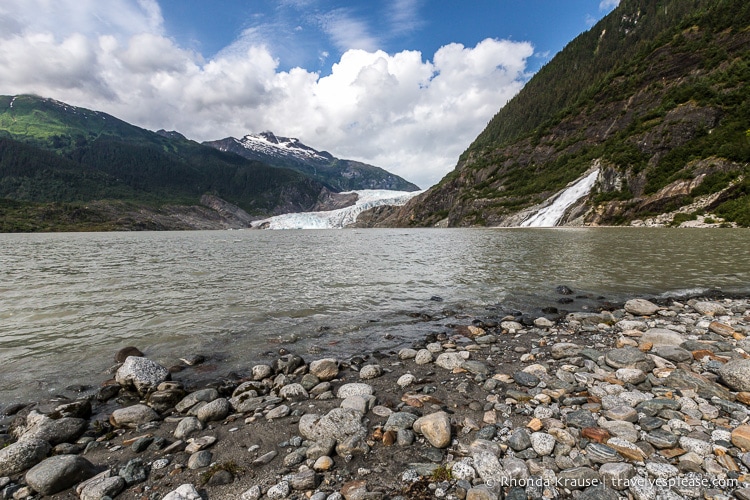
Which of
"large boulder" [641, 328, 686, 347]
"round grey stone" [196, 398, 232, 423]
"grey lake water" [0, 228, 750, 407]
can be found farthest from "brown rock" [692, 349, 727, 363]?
"round grey stone" [196, 398, 232, 423]

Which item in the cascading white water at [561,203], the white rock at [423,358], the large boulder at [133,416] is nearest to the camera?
the large boulder at [133,416]

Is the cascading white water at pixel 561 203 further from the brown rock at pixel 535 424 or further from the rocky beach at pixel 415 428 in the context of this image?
the brown rock at pixel 535 424

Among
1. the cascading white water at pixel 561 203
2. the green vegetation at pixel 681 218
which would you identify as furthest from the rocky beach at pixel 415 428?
the cascading white water at pixel 561 203

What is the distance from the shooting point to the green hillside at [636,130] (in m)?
59.4

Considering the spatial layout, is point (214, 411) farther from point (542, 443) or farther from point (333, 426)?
point (542, 443)

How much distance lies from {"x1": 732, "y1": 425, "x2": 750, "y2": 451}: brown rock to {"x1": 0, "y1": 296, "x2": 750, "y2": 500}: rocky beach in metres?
0.01

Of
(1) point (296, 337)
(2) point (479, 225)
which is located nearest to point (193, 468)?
(1) point (296, 337)

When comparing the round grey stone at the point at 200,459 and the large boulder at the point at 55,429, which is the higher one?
the round grey stone at the point at 200,459

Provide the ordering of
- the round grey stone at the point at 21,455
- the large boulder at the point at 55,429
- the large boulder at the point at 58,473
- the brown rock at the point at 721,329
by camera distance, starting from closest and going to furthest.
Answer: the large boulder at the point at 58,473 → the round grey stone at the point at 21,455 → the large boulder at the point at 55,429 → the brown rock at the point at 721,329

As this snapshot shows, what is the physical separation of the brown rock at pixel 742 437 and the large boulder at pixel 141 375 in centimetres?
932

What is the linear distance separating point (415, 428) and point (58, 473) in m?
4.62

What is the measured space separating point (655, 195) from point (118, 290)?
3124 inches

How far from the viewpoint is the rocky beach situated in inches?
152

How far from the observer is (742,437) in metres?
3.99
